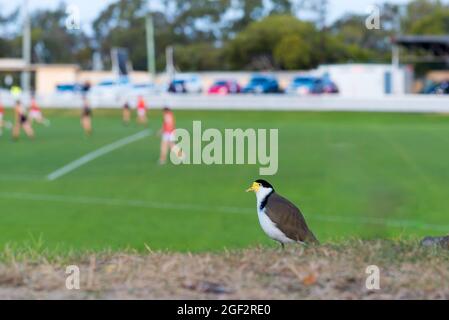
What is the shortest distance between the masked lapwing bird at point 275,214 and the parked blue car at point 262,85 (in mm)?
54782

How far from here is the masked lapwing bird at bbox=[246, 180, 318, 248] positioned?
4.93m

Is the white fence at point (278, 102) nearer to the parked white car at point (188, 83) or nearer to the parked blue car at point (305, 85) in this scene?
the parked white car at point (188, 83)

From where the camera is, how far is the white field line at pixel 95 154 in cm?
2875

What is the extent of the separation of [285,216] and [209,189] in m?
20.5

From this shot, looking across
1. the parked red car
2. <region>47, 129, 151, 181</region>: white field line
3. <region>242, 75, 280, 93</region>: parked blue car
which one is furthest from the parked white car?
<region>47, 129, 151, 181</region>: white field line

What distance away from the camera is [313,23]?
59.4 meters

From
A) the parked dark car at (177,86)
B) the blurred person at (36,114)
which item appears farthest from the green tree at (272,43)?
the blurred person at (36,114)

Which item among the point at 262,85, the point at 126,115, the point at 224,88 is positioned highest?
the point at 262,85

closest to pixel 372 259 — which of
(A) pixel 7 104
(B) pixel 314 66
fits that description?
(A) pixel 7 104

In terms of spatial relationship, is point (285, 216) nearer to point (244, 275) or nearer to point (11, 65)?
point (244, 275)

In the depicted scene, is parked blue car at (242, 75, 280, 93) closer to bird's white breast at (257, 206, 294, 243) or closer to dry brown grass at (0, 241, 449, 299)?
dry brown grass at (0, 241, 449, 299)

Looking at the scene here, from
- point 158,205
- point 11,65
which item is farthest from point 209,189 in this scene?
point 11,65

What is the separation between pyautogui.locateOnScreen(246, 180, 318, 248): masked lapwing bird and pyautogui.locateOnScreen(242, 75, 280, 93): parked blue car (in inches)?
2157

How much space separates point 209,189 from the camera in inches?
1002
